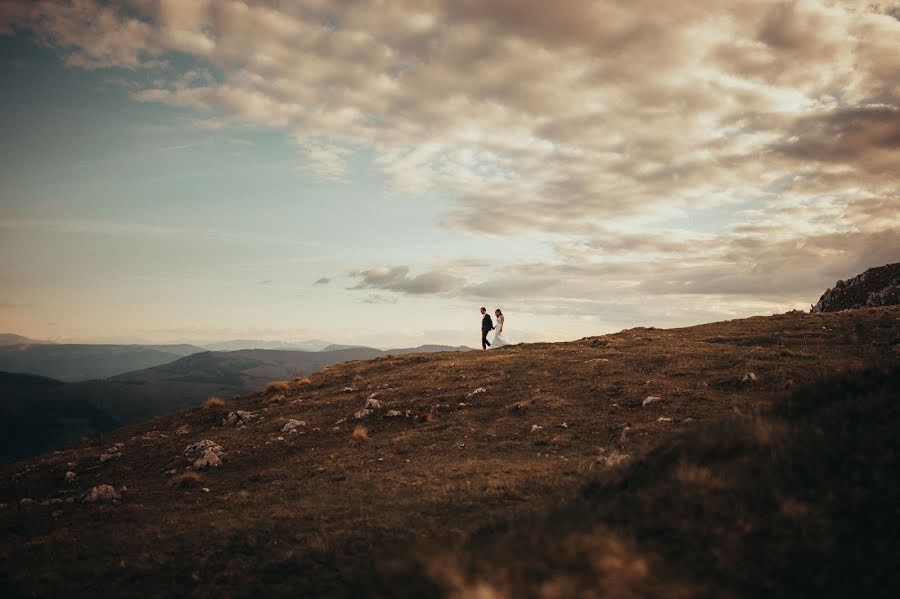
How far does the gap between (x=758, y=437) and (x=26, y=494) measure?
21982 mm

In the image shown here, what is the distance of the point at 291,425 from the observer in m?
20.6

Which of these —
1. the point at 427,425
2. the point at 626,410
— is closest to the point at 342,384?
the point at 427,425

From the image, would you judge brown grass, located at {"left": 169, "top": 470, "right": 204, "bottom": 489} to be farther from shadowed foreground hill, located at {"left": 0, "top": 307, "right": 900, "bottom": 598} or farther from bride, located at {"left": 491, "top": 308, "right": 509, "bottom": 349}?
bride, located at {"left": 491, "top": 308, "right": 509, "bottom": 349}

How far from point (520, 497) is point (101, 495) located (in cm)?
1292

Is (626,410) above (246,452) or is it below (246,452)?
above

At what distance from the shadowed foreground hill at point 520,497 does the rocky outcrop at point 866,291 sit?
26.9 meters

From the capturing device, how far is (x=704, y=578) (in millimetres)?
5230

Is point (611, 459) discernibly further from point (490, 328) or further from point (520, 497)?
point (490, 328)

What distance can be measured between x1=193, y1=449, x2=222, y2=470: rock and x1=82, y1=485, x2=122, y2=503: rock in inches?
100

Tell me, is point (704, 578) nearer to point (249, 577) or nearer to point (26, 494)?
point (249, 577)

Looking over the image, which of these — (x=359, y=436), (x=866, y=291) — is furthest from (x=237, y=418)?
(x=866, y=291)

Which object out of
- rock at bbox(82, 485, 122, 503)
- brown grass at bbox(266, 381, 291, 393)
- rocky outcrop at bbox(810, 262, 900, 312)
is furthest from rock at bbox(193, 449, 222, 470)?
rocky outcrop at bbox(810, 262, 900, 312)

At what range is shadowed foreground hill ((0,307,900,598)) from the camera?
5461 millimetres

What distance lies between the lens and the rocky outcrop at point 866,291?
40969mm
